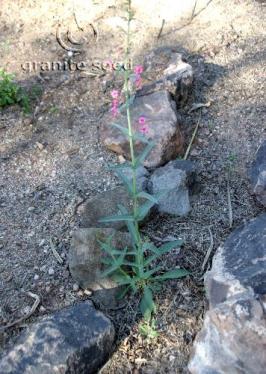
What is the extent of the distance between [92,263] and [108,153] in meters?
1.05

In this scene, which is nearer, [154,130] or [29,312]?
[29,312]

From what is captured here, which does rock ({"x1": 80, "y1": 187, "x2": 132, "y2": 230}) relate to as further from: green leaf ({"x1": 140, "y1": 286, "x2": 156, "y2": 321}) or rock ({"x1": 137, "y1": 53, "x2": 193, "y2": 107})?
rock ({"x1": 137, "y1": 53, "x2": 193, "y2": 107})

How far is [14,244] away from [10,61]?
1.90 m

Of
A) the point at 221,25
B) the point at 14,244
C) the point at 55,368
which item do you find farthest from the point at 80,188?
the point at 221,25

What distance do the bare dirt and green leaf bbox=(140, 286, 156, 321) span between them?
6 cm

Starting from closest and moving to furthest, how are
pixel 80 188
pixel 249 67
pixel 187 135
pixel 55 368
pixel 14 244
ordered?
pixel 55 368 → pixel 14 244 → pixel 80 188 → pixel 187 135 → pixel 249 67

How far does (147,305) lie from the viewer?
281 centimetres

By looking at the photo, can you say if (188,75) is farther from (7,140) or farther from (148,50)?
(7,140)

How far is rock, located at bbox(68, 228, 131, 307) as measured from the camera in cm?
292

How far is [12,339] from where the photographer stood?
2.81 m

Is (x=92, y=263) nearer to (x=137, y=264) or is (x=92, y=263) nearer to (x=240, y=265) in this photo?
(x=137, y=264)
